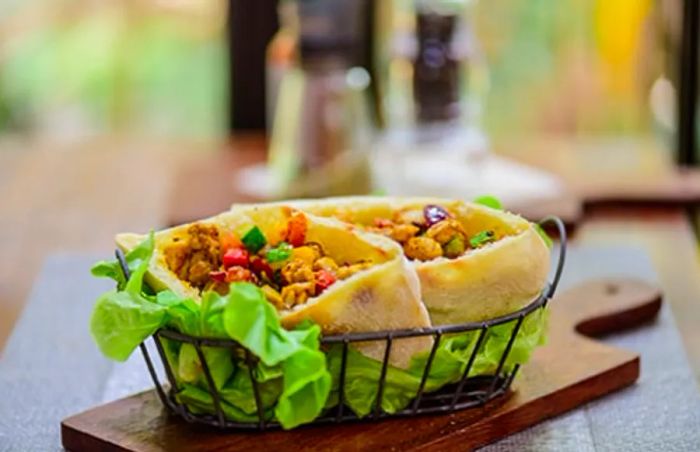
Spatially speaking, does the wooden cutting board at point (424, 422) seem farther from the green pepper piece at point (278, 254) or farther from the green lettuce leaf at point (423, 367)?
the green pepper piece at point (278, 254)

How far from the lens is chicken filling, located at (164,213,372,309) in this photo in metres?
1.20

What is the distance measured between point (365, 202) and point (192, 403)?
0.89 ft

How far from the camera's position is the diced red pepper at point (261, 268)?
1225 millimetres

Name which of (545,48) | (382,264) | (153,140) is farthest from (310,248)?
(545,48)

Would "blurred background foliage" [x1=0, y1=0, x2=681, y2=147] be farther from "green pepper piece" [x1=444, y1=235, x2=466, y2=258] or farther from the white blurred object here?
"green pepper piece" [x1=444, y1=235, x2=466, y2=258]

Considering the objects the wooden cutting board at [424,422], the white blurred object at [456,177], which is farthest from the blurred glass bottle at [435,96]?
the wooden cutting board at [424,422]

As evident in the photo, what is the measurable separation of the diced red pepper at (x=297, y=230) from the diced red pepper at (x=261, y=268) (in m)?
0.05

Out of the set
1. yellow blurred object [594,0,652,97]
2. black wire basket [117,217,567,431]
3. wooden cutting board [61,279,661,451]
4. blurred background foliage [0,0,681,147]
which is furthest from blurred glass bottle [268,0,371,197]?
black wire basket [117,217,567,431]

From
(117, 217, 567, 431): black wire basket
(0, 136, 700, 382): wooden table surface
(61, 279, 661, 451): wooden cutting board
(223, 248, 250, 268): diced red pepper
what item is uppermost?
(223, 248, 250, 268): diced red pepper

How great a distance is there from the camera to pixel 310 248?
4.10ft

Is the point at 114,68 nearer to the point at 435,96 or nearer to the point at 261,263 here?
the point at 435,96

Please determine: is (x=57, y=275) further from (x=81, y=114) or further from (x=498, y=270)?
(x=81, y=114)

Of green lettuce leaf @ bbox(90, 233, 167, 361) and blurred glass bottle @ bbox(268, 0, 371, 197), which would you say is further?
blurred glass bottle @ bbox(268, 0, 371, 197)

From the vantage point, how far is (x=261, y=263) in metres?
1.23
